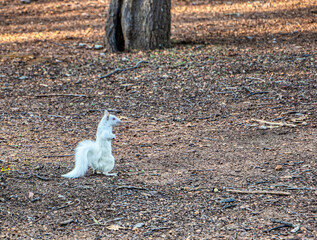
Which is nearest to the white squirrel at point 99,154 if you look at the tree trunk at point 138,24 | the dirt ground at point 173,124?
→ the dirt ground at point 173,124

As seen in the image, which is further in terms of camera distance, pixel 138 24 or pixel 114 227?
pixel 138 24

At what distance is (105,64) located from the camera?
8.76 metres

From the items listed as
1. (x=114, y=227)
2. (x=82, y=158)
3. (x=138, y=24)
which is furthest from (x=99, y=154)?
(x=138, y=24)

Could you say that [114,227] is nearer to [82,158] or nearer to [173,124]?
[82,158]

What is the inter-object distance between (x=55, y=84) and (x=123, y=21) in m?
1.91

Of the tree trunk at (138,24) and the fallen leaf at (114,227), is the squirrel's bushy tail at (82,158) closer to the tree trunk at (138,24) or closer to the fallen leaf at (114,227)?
the fallen leaf at (114,227)

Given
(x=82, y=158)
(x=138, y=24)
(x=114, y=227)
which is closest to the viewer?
(x=114, y=227)

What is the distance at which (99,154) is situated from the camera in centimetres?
464

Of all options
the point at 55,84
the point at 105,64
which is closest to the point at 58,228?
the point at 55,84

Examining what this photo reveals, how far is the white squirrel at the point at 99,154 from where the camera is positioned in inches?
180

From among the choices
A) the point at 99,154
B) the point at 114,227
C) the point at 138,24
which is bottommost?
the point at 114,227

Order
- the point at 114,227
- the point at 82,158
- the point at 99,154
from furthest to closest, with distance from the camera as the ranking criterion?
the point at 99,154, the point at 82,158, the point at 114,227

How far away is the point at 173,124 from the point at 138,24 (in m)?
3.17

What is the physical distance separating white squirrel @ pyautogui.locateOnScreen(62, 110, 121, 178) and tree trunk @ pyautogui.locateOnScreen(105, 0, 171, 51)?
458cm
